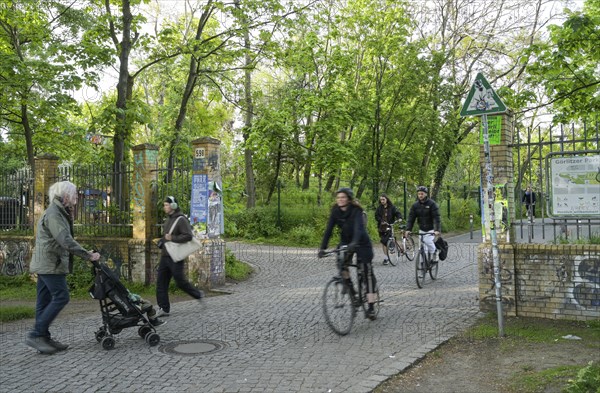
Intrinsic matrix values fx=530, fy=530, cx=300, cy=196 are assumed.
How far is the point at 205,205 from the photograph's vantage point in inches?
424

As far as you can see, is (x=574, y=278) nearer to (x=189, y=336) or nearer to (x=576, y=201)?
(x=576, y=201)

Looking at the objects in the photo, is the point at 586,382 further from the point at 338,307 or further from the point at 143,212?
the point at 143,212

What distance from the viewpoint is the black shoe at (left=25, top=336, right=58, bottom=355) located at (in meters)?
6.20

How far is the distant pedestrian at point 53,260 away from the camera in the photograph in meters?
6.27

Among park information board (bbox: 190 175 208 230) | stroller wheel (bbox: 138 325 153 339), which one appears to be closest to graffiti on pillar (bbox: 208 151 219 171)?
park information board (bbox: 190 175 208 230)

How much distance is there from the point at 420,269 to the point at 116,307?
20.2 ft

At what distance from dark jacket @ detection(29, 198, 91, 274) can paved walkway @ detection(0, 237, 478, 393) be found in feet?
3.37

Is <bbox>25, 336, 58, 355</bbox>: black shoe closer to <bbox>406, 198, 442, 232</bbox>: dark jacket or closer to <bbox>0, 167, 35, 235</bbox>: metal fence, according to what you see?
<bbox>406, 198, 442, 232</bbox>: dark jacket

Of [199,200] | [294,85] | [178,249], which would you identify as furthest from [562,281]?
[294,85]

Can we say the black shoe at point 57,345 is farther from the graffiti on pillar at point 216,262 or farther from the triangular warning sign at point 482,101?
the triangular warning sign at point 482,101

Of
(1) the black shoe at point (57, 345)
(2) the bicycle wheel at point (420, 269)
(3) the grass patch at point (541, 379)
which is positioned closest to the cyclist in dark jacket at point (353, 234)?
(3) the grass patch at point (541, 379)

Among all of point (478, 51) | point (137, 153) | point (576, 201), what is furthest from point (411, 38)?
point (576, 201)

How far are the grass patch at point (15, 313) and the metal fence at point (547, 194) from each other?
7.87 meters

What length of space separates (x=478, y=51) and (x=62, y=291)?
2600 centimetres
